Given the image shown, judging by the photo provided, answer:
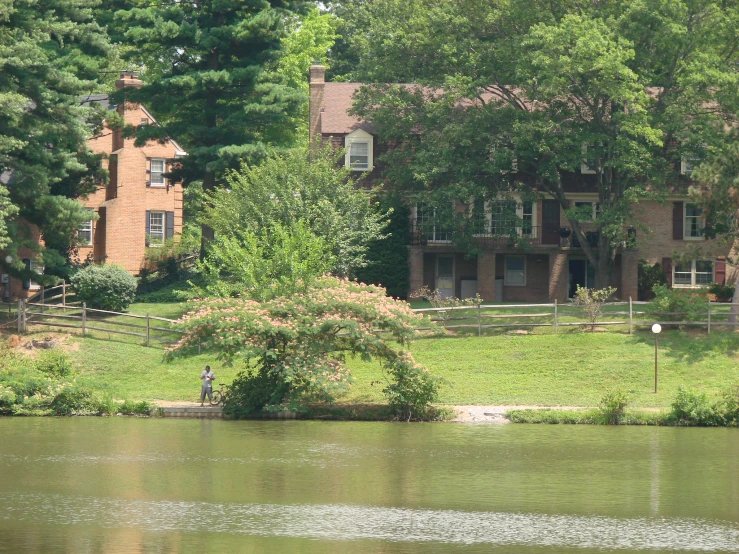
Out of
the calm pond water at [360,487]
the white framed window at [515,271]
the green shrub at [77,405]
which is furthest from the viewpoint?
the white framed window at [515,271]

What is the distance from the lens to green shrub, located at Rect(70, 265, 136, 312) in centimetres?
5525

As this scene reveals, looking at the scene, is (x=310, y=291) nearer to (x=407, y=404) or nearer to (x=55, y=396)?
(x=407, y=404)

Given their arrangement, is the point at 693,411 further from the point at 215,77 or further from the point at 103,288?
the point at 215,77

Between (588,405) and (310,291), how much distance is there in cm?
992

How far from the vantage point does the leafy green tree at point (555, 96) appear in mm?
53531

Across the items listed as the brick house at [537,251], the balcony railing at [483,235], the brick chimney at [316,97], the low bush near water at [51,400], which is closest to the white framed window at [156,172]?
the brick chimney at [316,97]

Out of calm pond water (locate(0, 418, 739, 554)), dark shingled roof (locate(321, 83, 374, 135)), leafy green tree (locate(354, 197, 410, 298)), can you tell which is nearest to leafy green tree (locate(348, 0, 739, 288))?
leafy green tree (locate(354, 197, 410, 298))

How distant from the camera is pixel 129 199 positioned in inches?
2739

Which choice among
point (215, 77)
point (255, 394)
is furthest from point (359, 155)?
point (255, 394)

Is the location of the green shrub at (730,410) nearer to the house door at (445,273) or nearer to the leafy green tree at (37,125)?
the leafy green tree at (37,125)

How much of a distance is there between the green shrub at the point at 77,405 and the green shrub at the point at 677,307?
21.8 metres

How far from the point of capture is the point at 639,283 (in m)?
64.1

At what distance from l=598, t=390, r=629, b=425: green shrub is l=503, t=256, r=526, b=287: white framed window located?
1083 inches

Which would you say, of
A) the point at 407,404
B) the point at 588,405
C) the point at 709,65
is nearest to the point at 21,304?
the point at 407,404
